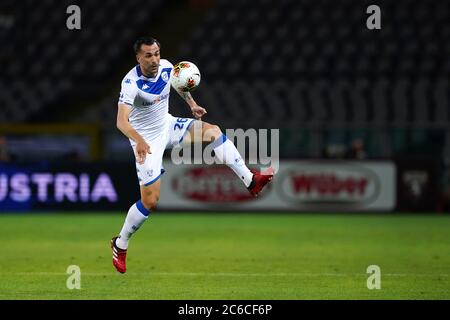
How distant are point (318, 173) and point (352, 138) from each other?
1515 mm

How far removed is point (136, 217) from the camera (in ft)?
34.4

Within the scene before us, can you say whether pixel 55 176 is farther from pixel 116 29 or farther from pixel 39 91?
pixel 116 29

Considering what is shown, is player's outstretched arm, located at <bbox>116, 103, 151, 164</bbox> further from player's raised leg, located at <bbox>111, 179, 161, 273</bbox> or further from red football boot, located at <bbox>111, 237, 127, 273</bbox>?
red football boot, located at <bbox>111, 237, 127, 273</bbox>

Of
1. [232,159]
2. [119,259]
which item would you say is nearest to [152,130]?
[232,159]

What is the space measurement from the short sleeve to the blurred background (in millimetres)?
10706

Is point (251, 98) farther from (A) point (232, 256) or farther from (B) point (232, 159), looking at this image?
(B) point (232, 159)

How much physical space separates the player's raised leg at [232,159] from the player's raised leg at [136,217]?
79cm

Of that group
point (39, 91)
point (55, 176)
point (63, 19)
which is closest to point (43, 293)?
point (55, 176)

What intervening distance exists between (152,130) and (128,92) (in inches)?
30.8

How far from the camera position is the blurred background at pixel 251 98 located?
20.8m

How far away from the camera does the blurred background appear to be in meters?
20.8

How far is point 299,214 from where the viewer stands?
2075 centimetres

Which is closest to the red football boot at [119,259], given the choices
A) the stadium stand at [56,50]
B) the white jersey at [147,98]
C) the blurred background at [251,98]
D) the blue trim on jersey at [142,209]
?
the blue trim on jersey at [142,209]

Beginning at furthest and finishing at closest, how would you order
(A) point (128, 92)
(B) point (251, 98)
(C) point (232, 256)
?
(B) point (251, 98) < (C) point (232, 256) < (A) point (128, 92)
